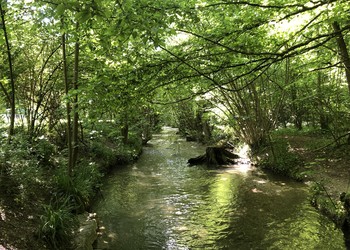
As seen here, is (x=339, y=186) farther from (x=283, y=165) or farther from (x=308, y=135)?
(x=308, y=135)

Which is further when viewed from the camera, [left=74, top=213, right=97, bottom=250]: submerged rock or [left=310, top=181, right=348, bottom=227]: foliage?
[left=310, top=181, right=348, bottom=227]: foliage

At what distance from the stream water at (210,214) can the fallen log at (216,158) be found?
2431 millimetres

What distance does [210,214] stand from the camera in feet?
28.7

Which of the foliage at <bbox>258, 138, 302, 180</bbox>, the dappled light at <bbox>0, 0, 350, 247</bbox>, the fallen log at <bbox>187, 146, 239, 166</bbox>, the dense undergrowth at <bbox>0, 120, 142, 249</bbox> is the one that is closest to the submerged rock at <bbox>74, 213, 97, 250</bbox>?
the dappled light at <bbox>0, 0, 350, 247</bbox>

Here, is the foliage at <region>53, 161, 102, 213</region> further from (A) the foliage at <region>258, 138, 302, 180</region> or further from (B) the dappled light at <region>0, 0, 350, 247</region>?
(A) the foliage at <region>258, 138, 302, 180</region>

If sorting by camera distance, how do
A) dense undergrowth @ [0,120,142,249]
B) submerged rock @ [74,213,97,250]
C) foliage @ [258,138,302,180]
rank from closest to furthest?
dense undergrowth @ [0,120,142,249] < submerged rock @ [74,213,97,250] < foliage @ [258,138,302,180]

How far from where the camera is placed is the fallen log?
16.7 metres

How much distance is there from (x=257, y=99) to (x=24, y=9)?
12024mm

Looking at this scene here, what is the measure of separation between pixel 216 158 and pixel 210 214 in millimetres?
8131

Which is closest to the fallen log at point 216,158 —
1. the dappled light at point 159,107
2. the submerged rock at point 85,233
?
the dappled light at point 159,107

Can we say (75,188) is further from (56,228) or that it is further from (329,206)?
(329,206)

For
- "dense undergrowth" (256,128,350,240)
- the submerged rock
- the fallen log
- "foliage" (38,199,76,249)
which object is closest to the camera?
"foliage" (38,199,76,249)

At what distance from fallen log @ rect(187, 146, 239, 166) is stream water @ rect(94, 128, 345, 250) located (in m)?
2.43

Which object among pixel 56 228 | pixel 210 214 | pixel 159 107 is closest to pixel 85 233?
pixel 56 228
